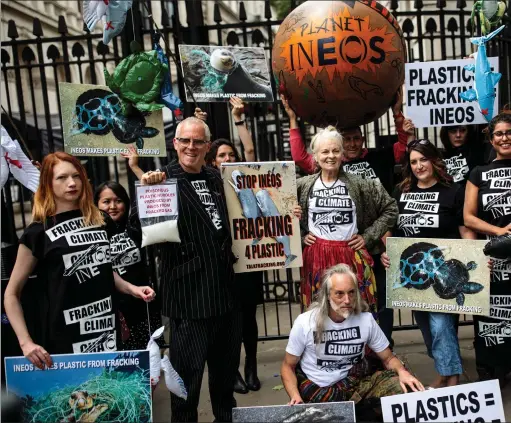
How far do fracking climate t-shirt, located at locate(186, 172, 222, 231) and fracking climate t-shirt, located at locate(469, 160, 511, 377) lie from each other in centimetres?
170

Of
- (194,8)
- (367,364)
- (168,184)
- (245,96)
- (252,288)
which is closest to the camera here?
(168,184)

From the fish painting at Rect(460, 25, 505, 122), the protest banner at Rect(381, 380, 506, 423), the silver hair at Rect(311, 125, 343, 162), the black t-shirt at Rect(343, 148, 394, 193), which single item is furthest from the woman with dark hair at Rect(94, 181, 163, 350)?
the fish painting at Rect(460, 25, 505, 122)

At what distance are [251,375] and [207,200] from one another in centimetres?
174

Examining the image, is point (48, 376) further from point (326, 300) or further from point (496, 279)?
point (496, 279)

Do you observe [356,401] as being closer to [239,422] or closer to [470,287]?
[239,422]

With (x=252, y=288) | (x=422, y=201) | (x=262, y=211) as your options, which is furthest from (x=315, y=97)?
(x=252, y=288)

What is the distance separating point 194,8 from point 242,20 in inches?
17.1

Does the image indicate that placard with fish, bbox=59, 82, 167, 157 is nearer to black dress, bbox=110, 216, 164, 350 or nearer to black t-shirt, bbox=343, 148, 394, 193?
black dress, bbox=110, 216, 164, 350

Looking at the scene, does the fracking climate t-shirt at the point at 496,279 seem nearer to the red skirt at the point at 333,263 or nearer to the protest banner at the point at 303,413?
the red skirt at the point at 333,263

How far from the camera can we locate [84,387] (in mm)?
2590

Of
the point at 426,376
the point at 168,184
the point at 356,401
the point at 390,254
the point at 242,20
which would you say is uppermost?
the point at 242,20

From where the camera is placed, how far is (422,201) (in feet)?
11.6

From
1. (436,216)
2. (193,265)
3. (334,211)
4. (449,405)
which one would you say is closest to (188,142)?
(193,265)

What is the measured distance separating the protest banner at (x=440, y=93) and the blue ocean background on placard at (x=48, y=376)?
116 inches
